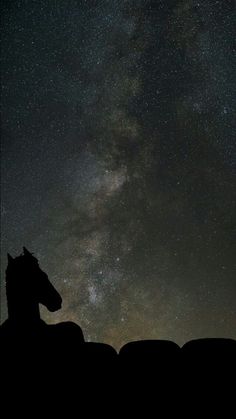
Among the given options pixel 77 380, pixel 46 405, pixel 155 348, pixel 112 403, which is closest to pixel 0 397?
pixel 46 405

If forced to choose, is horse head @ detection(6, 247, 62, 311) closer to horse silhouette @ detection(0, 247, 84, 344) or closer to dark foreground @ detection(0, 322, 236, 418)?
horse silhouette @ detection(0, 247, 84, 344)

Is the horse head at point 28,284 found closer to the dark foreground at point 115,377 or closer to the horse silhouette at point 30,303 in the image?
the horse silhouette at point 30,303

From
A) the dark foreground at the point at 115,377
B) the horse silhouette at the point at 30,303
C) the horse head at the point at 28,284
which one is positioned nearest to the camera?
the dark foreground at the point at 115,377

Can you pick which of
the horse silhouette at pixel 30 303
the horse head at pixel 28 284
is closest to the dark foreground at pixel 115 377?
the horse silhouette at pixel 30 303

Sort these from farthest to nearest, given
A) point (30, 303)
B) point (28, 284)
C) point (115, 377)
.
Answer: point (28, 284), point (30, 303), point (115, 377)

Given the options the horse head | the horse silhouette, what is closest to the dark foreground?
the horse silhouette

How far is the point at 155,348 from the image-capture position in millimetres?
3129

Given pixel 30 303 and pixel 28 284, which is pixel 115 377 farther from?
pixel 28 284

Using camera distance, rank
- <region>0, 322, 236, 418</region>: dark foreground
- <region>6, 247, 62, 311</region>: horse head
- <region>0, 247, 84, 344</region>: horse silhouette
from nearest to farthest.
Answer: <region>0, 322, 236, 418</region>: dark foreground < <region>0, 247, 84, 344</region>: horse silhouette < <region>6, 247, 62, 311</region>: horse head

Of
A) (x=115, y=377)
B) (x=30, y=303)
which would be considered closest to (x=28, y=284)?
(x=30, y=303)

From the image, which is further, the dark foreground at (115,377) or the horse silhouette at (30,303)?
the horse silhouette at (30,303)

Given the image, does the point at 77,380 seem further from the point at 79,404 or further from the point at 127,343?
the point at 127,343

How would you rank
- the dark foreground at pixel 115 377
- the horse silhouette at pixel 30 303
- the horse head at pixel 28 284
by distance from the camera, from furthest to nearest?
1. the horse head at pixel 28 284
2. the horse silhouette at pixel 30 303
3. the dark foreground at pixel 115 377

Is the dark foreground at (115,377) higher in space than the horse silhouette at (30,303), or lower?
lower
